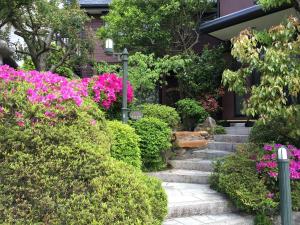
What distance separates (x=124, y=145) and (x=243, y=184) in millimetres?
1908

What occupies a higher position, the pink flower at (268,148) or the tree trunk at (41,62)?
the tree trunk at (41,62)

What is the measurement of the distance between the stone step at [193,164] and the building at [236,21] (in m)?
3.35

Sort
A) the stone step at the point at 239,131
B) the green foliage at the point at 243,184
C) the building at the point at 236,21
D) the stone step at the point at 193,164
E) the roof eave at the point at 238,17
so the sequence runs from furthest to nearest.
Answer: the stone step at the point at 239,131 < the building at the point at 236,21 < the roof eave at the point at 238,17 < the stone step at the point at 193,164 < the green foliage at the point at 243,184

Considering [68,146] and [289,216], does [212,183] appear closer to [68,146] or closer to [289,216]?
[289,216]

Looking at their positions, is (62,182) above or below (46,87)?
below

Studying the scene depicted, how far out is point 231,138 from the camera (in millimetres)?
8336

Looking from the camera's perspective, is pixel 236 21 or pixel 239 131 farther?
pixel 239 131

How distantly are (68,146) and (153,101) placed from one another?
812 cm

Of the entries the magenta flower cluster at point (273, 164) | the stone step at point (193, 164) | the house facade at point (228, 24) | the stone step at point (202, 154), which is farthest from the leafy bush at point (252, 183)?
the house facade at point (228, 24)

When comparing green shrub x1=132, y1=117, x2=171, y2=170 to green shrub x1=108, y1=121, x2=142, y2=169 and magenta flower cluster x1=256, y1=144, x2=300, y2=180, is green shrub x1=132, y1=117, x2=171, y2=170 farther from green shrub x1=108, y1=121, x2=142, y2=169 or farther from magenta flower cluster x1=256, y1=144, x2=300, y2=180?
magenta flower cluster x1=256, y1=144, x2=300, y2=180

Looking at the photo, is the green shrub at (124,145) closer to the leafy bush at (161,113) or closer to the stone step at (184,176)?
the stone step at (184,176)

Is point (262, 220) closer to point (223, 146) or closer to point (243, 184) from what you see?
point (243, 184)

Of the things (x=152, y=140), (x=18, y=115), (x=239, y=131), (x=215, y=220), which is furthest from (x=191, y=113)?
(x=18, y=115)

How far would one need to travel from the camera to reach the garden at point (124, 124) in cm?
322
